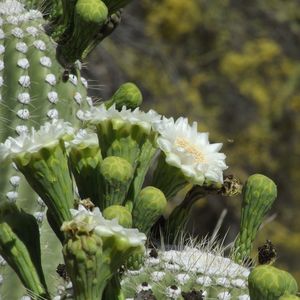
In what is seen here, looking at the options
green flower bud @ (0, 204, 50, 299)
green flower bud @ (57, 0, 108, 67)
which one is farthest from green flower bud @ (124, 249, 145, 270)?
green flower bud @ (57, 0, 108, 67)

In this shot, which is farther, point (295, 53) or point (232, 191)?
point (295, 53)

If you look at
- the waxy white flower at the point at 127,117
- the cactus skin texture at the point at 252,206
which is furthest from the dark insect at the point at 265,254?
the waxy white flower at the point at 127,117

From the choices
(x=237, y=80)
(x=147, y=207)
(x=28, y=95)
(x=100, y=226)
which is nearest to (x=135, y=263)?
(x=147, y=207)

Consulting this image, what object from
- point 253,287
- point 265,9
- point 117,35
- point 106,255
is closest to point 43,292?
point 106,255

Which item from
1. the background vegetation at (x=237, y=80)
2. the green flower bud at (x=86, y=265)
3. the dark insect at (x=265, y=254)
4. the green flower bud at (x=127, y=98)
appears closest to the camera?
the green flower bud at (x=86, y=265)

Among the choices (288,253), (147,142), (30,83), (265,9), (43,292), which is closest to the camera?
(43,292)

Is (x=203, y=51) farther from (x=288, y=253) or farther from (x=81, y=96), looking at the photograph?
(x=81, y=96)

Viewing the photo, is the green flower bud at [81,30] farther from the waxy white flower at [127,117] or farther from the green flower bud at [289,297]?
the green flower bud at [289,297]
